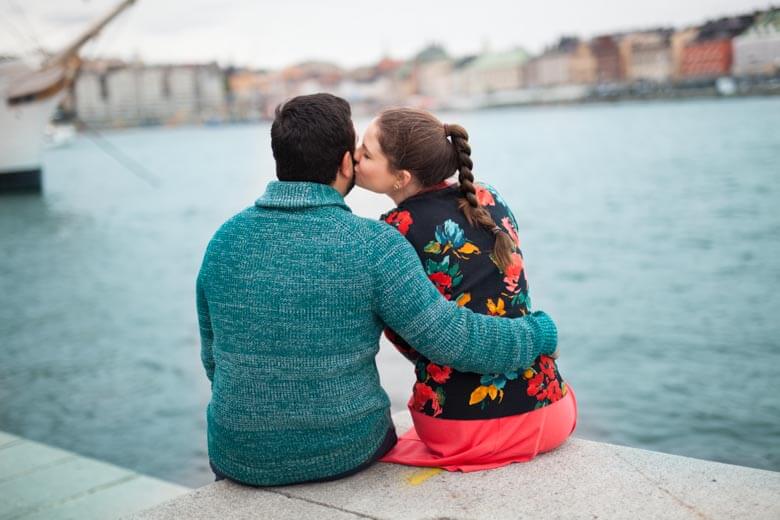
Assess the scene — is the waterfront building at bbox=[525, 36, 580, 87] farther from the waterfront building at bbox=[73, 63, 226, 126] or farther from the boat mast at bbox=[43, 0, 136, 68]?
the boat mast at bbox=[43, 0, 136, 68]

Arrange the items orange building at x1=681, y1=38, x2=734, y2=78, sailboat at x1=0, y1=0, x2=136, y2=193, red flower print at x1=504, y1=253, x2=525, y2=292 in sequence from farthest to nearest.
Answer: orange building at x1=681, y1=38, x2=734, y2=78, sailboat at x1=0, y1=0, x2=136, y2=193, red flower print at x1=504, y1=253, x2=525, y2=292

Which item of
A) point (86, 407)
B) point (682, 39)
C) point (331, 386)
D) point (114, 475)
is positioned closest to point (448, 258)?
point (331, 386)

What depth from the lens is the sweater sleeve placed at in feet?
7.30

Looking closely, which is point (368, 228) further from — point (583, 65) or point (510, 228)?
point (583, 65)

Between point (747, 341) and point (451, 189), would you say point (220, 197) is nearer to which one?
point (747, 341)

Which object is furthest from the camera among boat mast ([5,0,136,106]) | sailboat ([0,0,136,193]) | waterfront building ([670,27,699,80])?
waterfront building ([670,27,699,80])

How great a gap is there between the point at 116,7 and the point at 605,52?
59627mm

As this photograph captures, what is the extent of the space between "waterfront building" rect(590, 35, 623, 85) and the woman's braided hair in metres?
74.7

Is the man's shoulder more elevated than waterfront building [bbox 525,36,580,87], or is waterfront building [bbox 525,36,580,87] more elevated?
the man's shoulder

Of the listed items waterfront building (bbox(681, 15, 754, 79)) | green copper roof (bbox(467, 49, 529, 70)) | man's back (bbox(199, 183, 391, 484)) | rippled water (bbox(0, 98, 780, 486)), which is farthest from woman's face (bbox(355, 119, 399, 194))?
green copper roof (bbox(467, 49, 529, 70))

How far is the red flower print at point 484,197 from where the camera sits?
8.02 ft

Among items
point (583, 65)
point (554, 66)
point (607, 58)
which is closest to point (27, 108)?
point (607, 58)

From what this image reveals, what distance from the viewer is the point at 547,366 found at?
248 centimetres

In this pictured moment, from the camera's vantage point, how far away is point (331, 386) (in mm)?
2316
